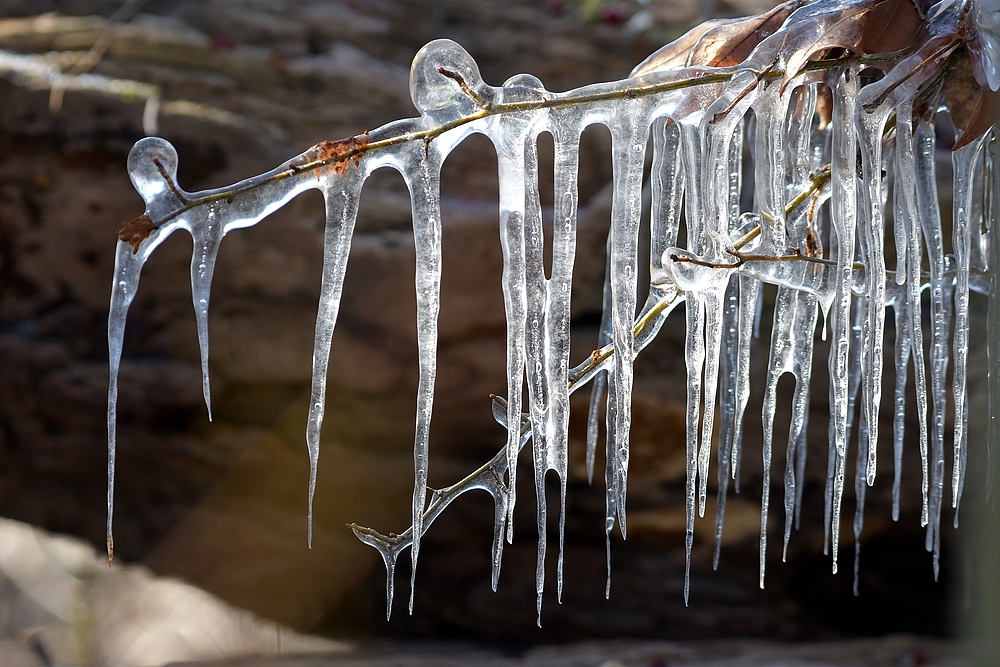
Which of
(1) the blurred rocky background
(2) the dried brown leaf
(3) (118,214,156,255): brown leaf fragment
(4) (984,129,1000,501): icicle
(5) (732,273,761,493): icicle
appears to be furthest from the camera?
(1) the blurred rocky background

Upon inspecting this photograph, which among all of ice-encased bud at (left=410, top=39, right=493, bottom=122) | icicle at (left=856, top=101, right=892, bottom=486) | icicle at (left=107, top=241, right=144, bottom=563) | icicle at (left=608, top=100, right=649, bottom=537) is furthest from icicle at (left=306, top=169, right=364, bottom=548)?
icicle at (left=856, top=101, right=892, bottom=486)

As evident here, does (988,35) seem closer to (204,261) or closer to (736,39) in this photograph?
(736,39)

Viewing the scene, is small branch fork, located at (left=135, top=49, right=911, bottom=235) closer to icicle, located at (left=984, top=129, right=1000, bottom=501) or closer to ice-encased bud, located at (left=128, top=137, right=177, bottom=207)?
ice-encased bud, located at (left=128, top=137, right=177, bottom=207)

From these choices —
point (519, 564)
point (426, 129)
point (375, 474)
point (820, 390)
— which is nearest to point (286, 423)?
point (375, 474)

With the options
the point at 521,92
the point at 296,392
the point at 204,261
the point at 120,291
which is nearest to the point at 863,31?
the point at 521,92

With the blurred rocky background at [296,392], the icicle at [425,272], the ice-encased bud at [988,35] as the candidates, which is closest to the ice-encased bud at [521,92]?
the icicle at [425,272]

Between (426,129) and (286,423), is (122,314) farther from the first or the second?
(286,423)
